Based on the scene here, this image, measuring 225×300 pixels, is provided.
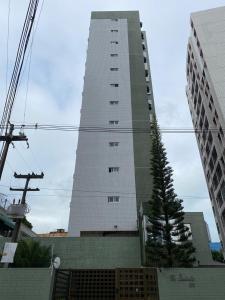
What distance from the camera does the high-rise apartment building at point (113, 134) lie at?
2436 centimetres

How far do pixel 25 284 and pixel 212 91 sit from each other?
29.7m

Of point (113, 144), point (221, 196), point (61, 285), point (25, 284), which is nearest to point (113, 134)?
point (113, 144)

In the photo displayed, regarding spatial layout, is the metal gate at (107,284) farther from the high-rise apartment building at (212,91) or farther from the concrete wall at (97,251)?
the high-rise apartment building at (212,91)

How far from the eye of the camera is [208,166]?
1572 inches

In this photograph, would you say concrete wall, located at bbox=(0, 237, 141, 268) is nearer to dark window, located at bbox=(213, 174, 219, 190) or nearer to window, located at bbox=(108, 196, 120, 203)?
window, located at bbox=(108, 196, 120, 203)

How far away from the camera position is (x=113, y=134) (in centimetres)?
2931

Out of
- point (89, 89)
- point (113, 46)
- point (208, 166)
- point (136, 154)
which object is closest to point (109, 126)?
point (136, 154)

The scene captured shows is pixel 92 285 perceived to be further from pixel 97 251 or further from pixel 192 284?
pixel 97 251

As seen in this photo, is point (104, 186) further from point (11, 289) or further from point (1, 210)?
point (11, 289)

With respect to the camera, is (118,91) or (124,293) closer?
(124,293)

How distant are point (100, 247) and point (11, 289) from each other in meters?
9.28

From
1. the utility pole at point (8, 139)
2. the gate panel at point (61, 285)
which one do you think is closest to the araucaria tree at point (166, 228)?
the gate panel at point (61, 285)

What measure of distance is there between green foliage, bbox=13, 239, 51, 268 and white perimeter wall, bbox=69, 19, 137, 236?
5764 mm

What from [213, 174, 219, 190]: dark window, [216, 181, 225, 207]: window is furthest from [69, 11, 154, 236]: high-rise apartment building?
[213, 174, 219, 190]: dark window
